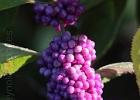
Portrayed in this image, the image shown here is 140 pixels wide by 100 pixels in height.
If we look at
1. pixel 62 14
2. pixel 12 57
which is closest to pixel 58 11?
pixel 62 14

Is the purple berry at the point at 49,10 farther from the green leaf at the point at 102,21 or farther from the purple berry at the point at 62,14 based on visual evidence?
the green leaf at the point at 102,21

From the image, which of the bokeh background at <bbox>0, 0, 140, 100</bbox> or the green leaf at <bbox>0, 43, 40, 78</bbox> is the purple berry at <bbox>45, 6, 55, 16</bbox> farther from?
the bokeh background at <bbox>0, 0, 140, 100</bbox>

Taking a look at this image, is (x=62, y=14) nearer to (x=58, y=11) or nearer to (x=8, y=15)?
(x=58, y=11)

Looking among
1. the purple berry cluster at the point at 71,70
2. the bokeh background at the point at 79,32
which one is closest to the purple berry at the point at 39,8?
the purple berry cluster at the point at 71,70

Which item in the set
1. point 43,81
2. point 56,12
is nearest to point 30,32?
point 43,81

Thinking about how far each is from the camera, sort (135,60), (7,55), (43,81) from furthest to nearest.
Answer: (43,81)
(7,55)
(135,60)

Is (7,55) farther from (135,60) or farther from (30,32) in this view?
(30,32)

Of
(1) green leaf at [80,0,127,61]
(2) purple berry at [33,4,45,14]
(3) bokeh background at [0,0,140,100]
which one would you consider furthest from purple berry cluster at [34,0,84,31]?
(1) green leaf at [80,0,127,61]
